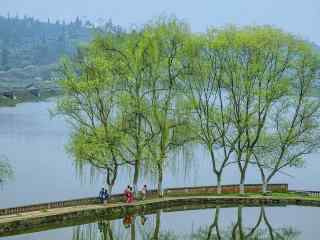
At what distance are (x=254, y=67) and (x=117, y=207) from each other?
19979 millimetres

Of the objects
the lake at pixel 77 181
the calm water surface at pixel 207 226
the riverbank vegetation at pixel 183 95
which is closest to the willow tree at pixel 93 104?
the riverbank vegetation at pixel 183 95

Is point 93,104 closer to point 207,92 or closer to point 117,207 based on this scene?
point 117,207

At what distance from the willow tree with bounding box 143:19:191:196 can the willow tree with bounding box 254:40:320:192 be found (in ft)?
34.2

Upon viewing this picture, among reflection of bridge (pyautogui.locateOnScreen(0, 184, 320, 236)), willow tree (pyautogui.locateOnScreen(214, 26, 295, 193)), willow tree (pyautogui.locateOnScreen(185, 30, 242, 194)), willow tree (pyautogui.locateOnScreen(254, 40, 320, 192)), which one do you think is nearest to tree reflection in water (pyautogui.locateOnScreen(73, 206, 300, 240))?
reflection of bridge (pyautogui.locateOnScreen(0, 184, 320, 236))

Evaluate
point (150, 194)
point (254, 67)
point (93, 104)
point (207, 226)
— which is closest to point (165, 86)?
point (93, 104)

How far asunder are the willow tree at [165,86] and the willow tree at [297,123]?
34.2ft

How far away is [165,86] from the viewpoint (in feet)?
208

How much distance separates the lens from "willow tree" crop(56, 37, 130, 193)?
193 ft

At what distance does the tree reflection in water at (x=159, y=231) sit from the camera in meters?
52.4

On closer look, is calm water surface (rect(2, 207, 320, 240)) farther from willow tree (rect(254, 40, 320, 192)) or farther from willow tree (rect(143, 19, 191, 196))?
willow tree (rect(254, 40, 320, 192))

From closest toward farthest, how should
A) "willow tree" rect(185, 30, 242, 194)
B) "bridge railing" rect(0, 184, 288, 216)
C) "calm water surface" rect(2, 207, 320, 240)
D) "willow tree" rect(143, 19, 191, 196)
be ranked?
"calm water surface" rect(2, 207, 320, 240) → "bridge railing" rect(0, 184, 288, 216) → "willow tree" rect(143, 19, 191, 196) → "willow tree" rect(185, 30, 242, 194)

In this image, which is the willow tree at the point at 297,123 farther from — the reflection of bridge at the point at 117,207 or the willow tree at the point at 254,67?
the reflection of bridge at the point at 117,207

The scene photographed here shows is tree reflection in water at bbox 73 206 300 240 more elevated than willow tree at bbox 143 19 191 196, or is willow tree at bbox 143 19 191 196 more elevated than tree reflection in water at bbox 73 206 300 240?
willow tree at bbox 143 19 191 196

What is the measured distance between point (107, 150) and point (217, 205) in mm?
12328
